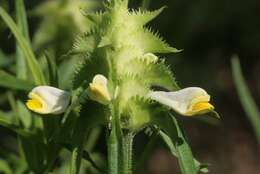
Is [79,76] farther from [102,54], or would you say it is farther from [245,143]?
[245,143]

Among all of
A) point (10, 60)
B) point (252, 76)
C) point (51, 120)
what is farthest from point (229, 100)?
point (51, 120)

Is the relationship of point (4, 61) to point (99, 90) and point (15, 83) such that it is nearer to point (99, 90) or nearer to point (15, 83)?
point (15, 83)

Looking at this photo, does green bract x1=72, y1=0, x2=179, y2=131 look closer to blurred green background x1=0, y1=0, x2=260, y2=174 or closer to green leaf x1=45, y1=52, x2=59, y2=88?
green leaf x1=45, y1=52, x2=59, y2=88

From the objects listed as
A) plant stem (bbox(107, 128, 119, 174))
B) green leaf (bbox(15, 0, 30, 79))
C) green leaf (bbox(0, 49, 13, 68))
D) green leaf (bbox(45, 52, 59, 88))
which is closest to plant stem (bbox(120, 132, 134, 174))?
plant stem (bbox(107, 128, 119, 174))

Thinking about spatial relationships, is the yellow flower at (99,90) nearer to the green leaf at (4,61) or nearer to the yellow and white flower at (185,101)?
the yellow and white flower at (185,101)

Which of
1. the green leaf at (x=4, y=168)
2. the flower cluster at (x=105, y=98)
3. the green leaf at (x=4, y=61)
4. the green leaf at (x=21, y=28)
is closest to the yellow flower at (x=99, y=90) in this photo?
the flower cluster at (x=105, y=98)

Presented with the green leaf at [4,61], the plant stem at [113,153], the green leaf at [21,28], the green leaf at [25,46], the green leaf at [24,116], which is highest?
the green leaf at [4,61]
